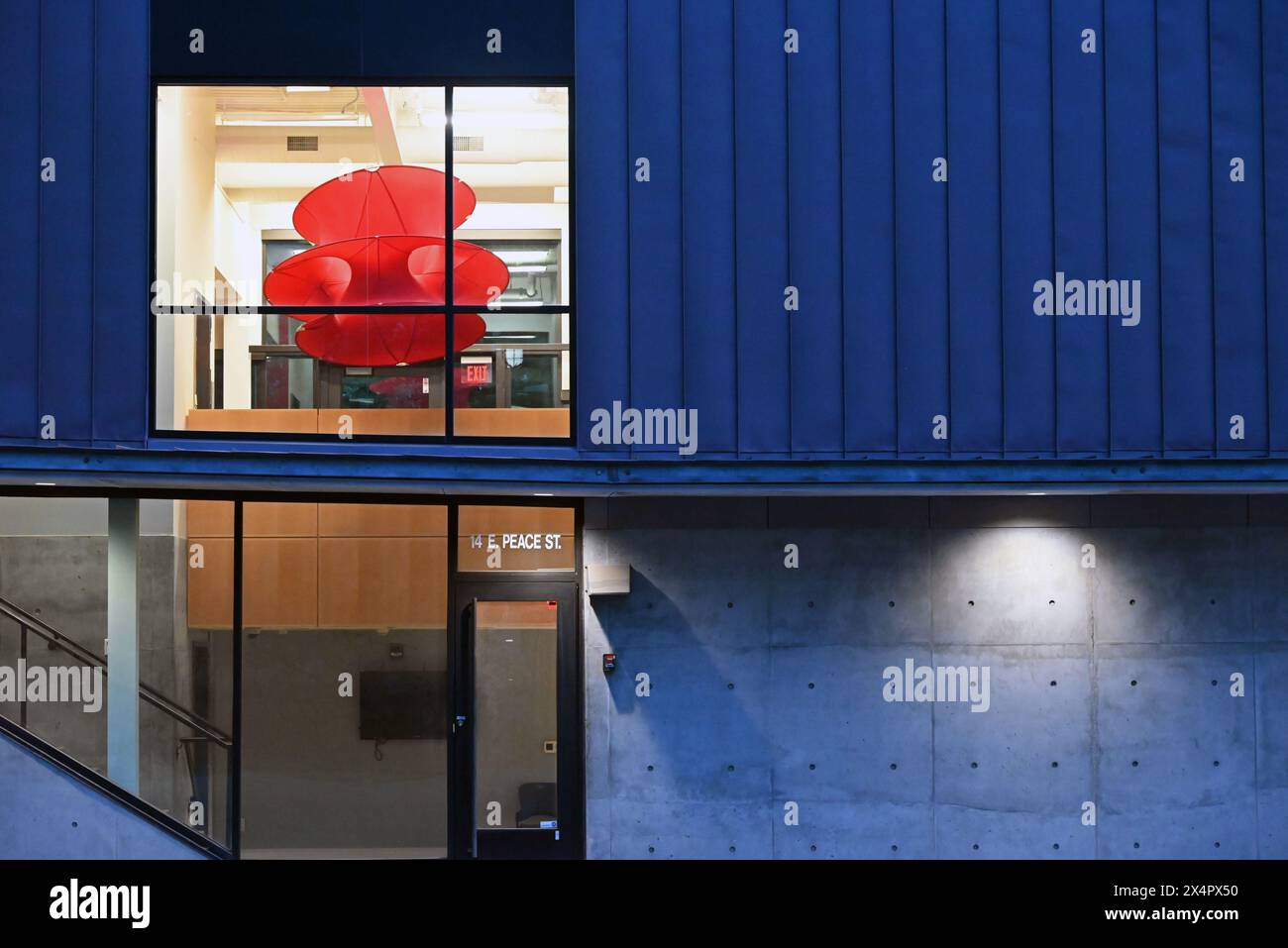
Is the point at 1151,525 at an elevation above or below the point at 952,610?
above

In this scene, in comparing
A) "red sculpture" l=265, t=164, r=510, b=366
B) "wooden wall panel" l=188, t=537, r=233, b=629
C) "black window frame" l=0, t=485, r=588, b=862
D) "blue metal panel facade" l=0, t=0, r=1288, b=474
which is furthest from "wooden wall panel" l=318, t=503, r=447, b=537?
"blue metal panel facade" l=0, t=0, r=1288, b=474

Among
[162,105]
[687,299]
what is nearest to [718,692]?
[687,299]

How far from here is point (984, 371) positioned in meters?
8.64

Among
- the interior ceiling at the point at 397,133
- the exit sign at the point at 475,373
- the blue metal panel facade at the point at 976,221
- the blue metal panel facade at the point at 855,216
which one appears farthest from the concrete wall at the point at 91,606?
the blue metal panel facade at the point at 976,221

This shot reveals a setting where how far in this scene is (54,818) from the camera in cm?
810

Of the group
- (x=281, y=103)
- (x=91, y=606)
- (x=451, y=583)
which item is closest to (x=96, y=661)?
(x=91, y=606)

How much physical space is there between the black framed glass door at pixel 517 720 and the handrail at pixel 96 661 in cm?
216

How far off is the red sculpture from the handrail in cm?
334

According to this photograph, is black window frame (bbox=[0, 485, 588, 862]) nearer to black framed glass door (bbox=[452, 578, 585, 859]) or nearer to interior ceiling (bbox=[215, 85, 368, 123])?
black framed glass door (bbox=[452, 578, 585, 859])

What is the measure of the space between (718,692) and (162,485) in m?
5.12

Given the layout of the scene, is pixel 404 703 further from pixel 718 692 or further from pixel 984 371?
pixel 984 371

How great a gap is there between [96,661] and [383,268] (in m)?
4.35

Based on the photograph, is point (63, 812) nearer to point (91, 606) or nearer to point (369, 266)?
point (91, 606)

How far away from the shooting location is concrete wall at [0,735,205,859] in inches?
317
